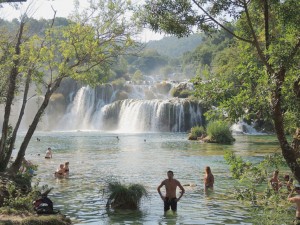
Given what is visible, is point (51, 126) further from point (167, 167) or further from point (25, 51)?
point (25, 51)

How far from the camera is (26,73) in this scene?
14977mm

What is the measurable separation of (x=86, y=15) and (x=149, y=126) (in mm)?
53589

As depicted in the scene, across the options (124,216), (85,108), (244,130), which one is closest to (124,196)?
(124,216)

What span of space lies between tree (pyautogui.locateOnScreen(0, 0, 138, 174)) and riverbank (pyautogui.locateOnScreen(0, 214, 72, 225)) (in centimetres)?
501

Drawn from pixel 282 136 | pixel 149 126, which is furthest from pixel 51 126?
pixel 282 136

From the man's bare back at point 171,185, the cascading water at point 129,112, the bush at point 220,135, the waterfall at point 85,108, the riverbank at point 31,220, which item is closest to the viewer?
the riverbank at point 31,220

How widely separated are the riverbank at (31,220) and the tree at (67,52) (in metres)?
5.01

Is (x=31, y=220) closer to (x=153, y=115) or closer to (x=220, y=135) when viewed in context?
(x=220, y=135)

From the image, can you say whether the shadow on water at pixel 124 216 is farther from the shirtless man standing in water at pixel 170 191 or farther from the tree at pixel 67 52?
the tree at pixel 67 52

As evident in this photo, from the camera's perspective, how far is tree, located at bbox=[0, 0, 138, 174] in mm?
14789

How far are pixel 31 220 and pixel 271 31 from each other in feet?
23.6

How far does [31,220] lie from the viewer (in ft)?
33.1

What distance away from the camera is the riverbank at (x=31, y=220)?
9.84 m

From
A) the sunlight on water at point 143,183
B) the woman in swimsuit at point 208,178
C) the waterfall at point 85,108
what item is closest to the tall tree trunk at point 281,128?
the sunlight on water at point 143,183
